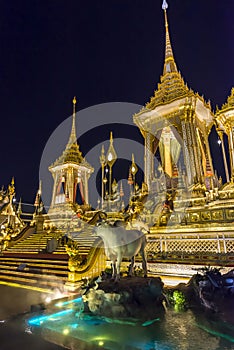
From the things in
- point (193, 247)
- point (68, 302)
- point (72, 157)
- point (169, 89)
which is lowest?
point (68, 302)

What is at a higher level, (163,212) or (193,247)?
(163,212)

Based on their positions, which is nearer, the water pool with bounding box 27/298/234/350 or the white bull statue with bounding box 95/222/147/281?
the water pool with bounding box 27/298/234/350

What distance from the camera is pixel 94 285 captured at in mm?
3379

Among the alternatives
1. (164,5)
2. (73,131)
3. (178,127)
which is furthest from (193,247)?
(73,131)

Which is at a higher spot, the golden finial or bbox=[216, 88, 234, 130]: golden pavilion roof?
the golden finial

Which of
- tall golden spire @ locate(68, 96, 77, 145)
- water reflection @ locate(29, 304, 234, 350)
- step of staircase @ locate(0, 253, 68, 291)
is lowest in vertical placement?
step of staircase @ locate(0, 253, 68, 291)

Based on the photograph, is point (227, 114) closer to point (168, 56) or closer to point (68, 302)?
point (168, 56)

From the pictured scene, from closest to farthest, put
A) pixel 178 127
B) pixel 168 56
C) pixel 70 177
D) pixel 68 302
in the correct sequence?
pixel 68 302, pixel 178 127, pixel 168 56, pixel 70 177

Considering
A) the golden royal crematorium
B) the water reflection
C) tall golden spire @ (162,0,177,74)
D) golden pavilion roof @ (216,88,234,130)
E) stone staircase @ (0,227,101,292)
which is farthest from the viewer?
tall golden spire @ (162,0,177,74)

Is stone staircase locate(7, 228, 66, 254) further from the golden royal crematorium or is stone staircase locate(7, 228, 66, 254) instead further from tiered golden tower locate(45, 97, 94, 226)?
tiered golden tower locate(45, 97, 94, 226)

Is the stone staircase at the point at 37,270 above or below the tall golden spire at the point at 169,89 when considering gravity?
below

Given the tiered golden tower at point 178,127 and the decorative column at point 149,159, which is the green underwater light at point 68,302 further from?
the decorative column at point 149,159

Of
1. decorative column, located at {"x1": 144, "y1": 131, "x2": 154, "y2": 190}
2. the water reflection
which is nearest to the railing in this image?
the water reflection

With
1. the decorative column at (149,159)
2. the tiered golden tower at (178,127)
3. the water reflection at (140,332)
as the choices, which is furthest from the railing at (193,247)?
the decorative column at (149,159)
